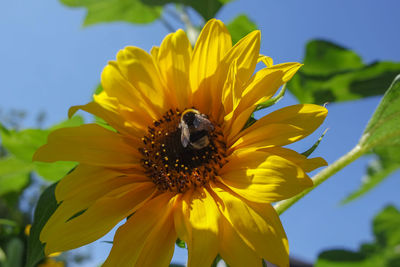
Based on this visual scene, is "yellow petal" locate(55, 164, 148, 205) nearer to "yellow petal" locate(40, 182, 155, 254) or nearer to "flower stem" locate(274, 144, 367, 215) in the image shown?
"yellow petal" locate(40, 182, 155, 254)

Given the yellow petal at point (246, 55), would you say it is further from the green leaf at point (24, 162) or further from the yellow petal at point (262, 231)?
the green leaf at point (24, 162)

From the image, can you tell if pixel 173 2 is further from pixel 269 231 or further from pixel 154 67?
pixel 269 231

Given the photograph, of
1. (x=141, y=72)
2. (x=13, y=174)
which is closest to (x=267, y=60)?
(x=141, y=72)

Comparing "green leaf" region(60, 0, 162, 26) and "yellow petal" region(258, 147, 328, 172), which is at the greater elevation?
"green leaf" region(60, 0, 162, 26)

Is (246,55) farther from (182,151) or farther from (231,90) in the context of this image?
(182,151)

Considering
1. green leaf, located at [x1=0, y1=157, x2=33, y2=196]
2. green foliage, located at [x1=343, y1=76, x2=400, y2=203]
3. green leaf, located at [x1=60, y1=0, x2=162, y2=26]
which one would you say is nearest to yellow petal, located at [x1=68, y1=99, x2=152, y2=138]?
green foliage, located at [x1=343, y1=76, x2=400, y2=203]

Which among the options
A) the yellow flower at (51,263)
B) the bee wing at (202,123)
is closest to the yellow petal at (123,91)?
the bee wing at (202,123)

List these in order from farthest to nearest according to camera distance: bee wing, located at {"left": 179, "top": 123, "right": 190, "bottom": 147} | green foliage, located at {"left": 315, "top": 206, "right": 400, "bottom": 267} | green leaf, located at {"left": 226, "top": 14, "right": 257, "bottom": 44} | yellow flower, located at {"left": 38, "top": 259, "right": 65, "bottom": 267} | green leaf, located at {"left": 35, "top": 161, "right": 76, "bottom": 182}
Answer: yellow flower, located at {"left": 38, "top": 259, "right": 65, "bottom": 267}
green foliage, located at {"left": 315, "top": 206, "right": 400, "bottom": 267}
green leaf, located at {"left": 226, "top": 14, "right": 257, "bottom": 44}
green leaf, located at {"left": 35, "top": 161, "right": 76, "bottom": 182}
bee wing, located at {"left": 179, "top": 123, "right": 190, "bottom": 147}
